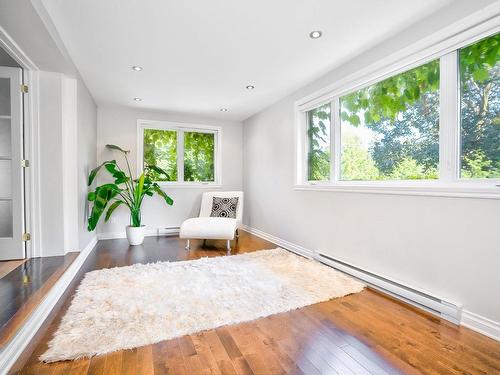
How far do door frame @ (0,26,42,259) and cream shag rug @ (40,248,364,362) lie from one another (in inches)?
28.9

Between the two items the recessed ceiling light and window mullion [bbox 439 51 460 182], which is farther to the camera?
the recessed ceiling light

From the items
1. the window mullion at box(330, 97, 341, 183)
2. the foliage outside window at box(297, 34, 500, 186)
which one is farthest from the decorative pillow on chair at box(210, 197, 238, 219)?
the window mullion at box(330, 97, 341, 183)

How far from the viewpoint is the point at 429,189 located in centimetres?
196

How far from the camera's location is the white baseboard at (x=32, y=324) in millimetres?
1317

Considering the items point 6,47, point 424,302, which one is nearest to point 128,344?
point 424,302

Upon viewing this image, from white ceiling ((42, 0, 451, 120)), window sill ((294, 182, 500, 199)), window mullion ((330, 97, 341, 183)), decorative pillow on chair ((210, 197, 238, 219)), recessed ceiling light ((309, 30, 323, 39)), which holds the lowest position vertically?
decorative pillow on chair ((210, 197, 238, 219))

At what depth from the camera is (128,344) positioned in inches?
58.7

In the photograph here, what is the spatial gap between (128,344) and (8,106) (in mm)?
2625

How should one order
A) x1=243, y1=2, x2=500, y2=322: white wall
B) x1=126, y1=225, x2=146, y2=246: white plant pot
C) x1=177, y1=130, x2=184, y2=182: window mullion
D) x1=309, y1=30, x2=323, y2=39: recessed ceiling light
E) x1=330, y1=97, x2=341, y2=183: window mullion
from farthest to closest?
x1=177, y1=130, x2=184, y2=182: window mullion
x1=126, y1=225, x2=146, y2=246: white plant pot
x1=330, y1=97, x2=341, y2=183: window mullion
x1=309, y1=30, x2=323, y2=39: recessed ceiling light
x1=243, y1=2, x2=500, y2=322: white wall

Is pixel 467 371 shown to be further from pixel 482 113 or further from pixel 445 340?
pixel 482 113

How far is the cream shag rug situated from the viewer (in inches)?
61.7

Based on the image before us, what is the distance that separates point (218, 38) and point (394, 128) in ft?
5.91

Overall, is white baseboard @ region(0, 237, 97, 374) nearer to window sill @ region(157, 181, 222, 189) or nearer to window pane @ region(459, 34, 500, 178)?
window sill @ region(157, 181, 222, 189)

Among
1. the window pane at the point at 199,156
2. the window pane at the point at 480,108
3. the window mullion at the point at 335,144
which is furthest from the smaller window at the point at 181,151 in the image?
the window pane at the point at 480,108
